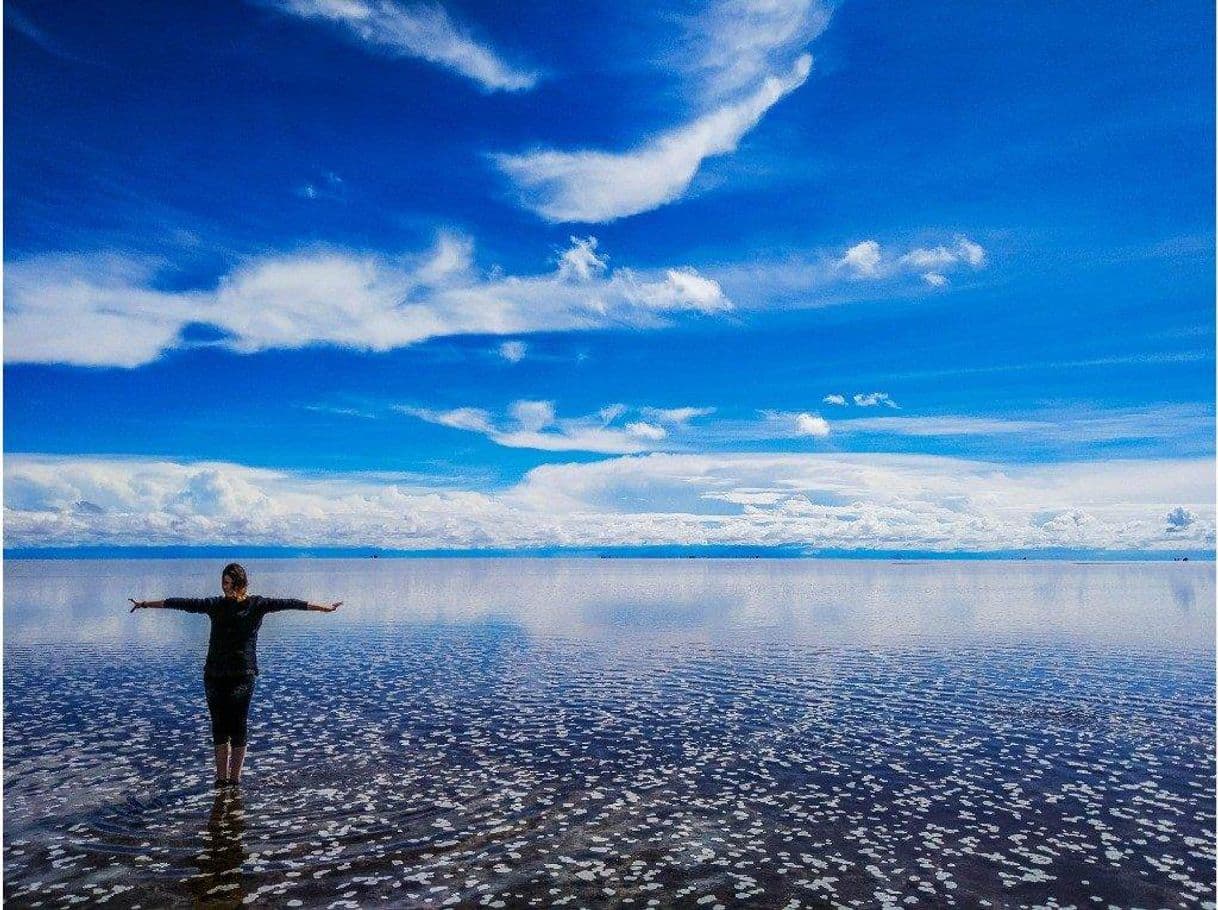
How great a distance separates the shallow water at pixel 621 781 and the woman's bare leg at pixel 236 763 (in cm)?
69

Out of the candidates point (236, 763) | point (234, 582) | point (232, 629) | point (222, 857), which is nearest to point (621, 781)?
point (236, 763)

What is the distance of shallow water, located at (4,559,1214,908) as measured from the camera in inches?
765

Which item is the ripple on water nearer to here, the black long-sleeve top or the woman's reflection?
the woman's reflection

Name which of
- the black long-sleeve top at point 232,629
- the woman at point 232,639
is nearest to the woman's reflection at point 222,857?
the woman at point 232,639

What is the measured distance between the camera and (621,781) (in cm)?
2761

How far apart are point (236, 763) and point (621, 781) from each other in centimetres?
1218

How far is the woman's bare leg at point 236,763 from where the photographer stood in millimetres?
25328

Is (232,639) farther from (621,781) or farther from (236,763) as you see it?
(621,781)

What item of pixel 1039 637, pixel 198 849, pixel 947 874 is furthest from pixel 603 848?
pixel 1039 637

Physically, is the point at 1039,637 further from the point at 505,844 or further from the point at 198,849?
the point at 198,849

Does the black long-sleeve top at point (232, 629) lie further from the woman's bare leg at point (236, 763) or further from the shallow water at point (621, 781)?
the shallow water at point (621, 781)

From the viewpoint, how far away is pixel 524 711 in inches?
1569

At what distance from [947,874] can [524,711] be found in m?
23.5

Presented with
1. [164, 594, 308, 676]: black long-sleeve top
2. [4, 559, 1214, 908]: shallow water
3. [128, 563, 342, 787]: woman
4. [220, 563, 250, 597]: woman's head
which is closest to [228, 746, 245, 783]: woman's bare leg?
[4, 559, 1214, 908]: shallow water
